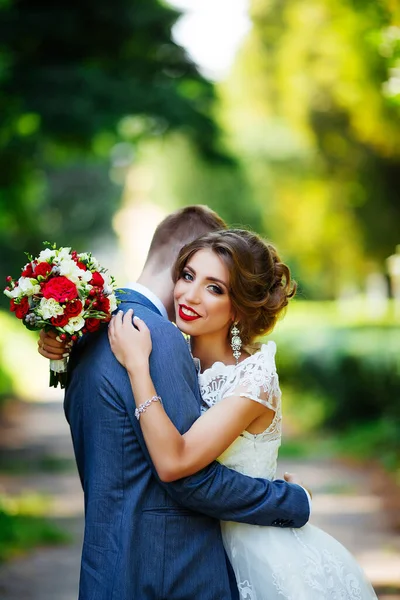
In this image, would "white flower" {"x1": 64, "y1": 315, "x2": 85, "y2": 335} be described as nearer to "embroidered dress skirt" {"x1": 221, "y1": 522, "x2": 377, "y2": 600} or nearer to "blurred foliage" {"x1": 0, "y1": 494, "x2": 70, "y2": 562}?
"embroidered dress skirt" {"x1": 221, "y1": 522, "x2": 377, "y2": 600}

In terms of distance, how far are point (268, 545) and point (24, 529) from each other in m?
5.14

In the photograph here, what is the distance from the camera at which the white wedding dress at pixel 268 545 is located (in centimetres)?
308

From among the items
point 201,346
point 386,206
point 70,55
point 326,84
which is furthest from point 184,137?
point 201,346

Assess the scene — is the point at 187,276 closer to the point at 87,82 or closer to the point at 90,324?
the point at 90,324

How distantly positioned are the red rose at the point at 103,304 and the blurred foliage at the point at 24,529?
15.2 ft

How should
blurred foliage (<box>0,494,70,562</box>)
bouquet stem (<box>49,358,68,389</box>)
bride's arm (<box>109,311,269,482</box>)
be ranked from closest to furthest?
bride's arm (<box>109,311,269,482</box>), bouquet stem (<box>49,358,68,389</box>), blurred foliage (<box>0,494,70,562</box>)

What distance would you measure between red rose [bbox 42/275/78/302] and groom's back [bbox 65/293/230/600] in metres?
0.27

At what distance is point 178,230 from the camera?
11.8 feet

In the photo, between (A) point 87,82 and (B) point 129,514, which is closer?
(B) point 129,514

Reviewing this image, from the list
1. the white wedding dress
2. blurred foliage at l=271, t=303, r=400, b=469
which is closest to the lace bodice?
the white wedding dress

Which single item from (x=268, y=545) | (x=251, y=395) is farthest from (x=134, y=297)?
(x=268, y=545)

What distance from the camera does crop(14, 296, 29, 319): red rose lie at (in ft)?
9.57

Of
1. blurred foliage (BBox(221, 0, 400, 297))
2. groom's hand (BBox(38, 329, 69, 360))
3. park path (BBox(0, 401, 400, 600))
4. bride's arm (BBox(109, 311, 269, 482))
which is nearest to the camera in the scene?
bride's arm (BBox(109, 311, 269, 482))

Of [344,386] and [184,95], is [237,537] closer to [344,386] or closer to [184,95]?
[184,95]
